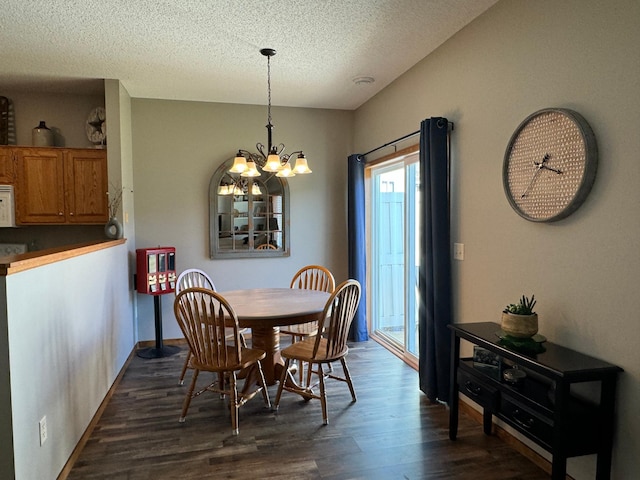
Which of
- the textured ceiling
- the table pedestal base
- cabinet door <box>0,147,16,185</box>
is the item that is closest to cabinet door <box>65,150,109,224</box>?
cabinet door <box>0,147,16,185</box>

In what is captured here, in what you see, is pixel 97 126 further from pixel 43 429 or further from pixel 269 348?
pixel 43 429

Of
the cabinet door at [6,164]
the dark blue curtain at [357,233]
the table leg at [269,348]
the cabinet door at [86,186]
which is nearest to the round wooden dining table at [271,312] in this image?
the table leg at [269,348]

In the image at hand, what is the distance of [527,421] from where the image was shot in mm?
2039

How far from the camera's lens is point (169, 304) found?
4.79 m

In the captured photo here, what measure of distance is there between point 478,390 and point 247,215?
3275mm

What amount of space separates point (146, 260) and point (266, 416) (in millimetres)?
2110

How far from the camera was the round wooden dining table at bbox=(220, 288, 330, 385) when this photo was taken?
290cm

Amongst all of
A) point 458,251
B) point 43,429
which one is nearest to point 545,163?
point 458,251

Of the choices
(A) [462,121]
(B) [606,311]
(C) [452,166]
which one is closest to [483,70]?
(A) [462,121]

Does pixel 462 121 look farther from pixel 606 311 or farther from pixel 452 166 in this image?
pixel 606 311

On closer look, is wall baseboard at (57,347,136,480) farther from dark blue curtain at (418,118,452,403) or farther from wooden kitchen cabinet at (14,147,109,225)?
dark blue curtain at (418,118,452,403)

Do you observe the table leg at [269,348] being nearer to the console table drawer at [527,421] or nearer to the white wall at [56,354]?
the white wall at [56,354]

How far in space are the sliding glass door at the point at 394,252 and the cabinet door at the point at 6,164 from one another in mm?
3594

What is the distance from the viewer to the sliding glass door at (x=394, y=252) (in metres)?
4.07
